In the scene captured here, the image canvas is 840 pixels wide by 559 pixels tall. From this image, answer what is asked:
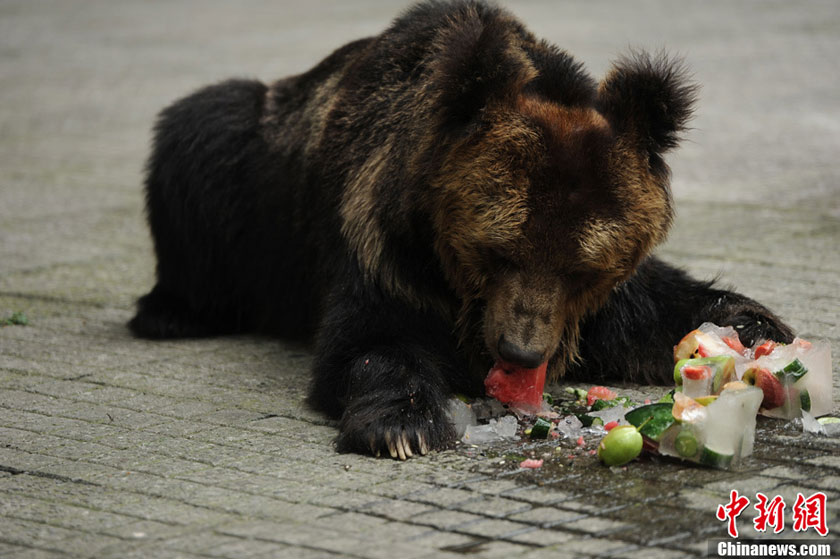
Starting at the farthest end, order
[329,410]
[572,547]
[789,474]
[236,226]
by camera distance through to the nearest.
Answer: [236,226], [329,410], [789,474], [572,547]

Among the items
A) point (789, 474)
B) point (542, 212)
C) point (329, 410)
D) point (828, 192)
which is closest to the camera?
point (789, 474)

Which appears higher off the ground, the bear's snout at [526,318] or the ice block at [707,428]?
the bear's snout at [526,318]

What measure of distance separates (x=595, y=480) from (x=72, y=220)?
7.00 meters

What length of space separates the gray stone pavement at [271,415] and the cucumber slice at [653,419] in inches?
5.3

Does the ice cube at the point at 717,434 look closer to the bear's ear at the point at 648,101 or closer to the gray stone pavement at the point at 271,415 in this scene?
the gray stone pavement at the point at 271,415

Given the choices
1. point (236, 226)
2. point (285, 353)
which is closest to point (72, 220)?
point (236, 226)

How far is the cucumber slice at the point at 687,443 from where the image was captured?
169 inches

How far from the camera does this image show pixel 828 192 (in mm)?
9750

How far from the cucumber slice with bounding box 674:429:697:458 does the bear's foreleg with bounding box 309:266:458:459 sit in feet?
2.98

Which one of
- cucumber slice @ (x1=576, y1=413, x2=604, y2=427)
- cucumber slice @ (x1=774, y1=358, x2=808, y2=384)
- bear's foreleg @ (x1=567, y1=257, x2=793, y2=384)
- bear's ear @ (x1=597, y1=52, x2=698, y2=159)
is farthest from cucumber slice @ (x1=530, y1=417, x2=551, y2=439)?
bear's ear @ (x1=597, y1=52, x2=698, y2=159)

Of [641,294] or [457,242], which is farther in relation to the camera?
[641,294]

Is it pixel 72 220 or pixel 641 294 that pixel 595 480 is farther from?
pixel 72 220

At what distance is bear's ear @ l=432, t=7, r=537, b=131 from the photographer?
15.4 ft

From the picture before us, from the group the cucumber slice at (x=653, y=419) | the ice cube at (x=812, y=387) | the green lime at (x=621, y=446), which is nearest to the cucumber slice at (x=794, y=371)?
the ice cube at (x=812, y=387)
